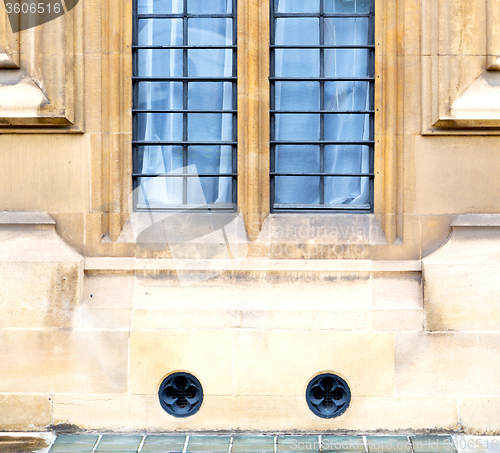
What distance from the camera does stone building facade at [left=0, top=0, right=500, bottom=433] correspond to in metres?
4.08

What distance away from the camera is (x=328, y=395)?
13.7 ft

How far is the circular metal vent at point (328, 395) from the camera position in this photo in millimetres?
4117

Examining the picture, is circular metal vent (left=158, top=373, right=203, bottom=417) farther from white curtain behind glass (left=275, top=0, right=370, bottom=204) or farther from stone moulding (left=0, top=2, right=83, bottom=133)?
stone moulding (left=0, top=2, right=83, bottom=133)

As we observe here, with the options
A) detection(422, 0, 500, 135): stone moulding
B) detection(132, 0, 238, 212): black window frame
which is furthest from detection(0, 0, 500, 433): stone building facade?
detection(132, 0, 238, 212): black window frame

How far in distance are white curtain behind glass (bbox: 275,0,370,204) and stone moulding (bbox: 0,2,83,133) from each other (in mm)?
2025

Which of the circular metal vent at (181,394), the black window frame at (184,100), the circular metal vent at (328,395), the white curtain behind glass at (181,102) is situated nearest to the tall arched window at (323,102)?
the black window frame at (184,100)

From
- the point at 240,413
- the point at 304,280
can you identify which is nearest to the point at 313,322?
the point at 304,280

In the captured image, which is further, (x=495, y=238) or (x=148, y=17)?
(x=148, y=17)

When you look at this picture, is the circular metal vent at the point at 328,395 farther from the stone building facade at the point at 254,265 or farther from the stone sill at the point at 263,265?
the stone sill at the point at 263,265

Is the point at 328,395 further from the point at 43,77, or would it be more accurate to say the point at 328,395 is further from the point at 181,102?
the point at 43,77

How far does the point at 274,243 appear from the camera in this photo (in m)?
4.27

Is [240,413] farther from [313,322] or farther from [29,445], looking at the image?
[29,445]

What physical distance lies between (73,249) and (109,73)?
1800 mm

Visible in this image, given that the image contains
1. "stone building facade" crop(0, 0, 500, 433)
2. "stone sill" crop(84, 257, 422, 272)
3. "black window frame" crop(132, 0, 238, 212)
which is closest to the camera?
"stone building facade" crop(0, 0, 500, 433)
